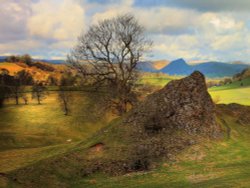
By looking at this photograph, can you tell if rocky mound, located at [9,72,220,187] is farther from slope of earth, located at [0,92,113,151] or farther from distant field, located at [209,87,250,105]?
distant field, located at [209,87,250,105]

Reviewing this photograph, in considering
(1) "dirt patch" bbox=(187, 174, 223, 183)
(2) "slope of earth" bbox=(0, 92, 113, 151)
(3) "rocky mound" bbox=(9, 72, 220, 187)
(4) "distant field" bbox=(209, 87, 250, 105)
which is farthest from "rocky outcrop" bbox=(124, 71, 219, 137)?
(4) "distant field" bbox=(209, 87, 250, 105)

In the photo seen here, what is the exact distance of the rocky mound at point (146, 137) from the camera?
23.0 m

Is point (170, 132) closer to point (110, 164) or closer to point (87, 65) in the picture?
point (110, 164)

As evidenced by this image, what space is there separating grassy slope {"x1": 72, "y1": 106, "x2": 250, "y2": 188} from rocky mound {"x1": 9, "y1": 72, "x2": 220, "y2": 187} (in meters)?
0.89

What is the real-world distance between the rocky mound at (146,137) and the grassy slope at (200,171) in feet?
2.91

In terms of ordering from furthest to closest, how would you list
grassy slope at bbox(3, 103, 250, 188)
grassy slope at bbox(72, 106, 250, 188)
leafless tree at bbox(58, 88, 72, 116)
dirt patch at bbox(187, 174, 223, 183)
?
leafless tree at bbox(58, 88, 72, 116)
dirt patch at bbox(187, 174, 223, 183)
grassy slope at bbox(3, 103, 250, 188)
grassy slope at bbox(72, 106, 250, 188)

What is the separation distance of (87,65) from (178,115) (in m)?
30.0

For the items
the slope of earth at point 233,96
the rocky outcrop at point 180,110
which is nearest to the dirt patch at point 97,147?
the rocky outcrop at point 180,110

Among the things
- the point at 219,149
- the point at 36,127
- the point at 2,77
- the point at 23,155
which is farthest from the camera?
the point at 2,77

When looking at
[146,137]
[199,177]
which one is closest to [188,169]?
[199,177]

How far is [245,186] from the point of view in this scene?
17.3 m

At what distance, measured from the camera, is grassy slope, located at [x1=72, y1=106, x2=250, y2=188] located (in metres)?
20.0

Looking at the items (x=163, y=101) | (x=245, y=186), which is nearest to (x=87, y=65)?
(x=163, y=101)

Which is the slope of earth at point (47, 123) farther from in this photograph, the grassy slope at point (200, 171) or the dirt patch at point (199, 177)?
the dirt patch at point (199, 177)
